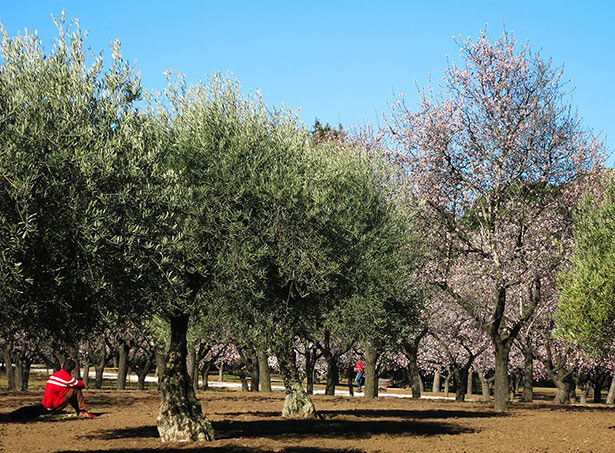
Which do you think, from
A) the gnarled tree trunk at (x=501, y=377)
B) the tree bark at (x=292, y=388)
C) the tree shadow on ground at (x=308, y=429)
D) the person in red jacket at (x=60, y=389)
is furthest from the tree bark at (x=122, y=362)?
the gnarled tree trunk at (x=501, y=377)

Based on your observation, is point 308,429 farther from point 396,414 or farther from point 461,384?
point 461,384

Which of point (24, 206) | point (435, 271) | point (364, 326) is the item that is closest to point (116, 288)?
point (24, 206)

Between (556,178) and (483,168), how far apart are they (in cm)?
380

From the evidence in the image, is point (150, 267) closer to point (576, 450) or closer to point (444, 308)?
point (576, 450)

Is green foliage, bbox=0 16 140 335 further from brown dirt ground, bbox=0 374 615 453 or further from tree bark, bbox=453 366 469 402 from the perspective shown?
tree bark, bbox=453 366 469 402

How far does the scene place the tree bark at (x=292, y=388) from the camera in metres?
25.4

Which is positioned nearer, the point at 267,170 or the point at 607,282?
the point at 267,170

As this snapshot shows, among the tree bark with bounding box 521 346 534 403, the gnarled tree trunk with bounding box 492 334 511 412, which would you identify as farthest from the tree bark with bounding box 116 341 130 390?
the tree bark with bounding box 521 346 534 403

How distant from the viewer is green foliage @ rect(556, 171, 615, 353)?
24156mm

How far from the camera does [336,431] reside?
72.7 ft

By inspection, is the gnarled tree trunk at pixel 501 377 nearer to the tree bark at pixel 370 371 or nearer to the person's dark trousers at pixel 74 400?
the tree bark at pixel 370 371

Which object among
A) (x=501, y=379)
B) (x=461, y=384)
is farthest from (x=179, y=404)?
(x=461, y=384)

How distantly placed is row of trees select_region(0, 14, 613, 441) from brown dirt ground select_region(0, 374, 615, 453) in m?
1.77

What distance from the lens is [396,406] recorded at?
3462 cm
